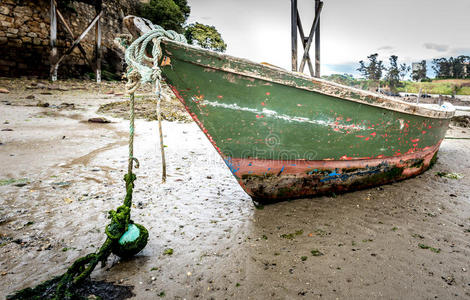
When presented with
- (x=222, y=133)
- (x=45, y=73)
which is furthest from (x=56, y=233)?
(x=45, y=73)

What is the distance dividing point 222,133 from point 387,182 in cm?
261

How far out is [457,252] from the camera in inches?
83.7

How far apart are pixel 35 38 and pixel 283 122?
11.0 meters

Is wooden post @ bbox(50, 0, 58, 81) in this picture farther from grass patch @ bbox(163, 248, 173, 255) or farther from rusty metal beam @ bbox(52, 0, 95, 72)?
grass patch @ bbox(163, 248, 173, 255)

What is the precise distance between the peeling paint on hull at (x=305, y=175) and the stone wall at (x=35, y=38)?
10.3m

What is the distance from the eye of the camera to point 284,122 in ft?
8.25

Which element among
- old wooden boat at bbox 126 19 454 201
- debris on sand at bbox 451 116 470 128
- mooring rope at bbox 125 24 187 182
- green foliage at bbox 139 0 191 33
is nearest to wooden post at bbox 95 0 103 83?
green foliage at bbox 139 0 191 33

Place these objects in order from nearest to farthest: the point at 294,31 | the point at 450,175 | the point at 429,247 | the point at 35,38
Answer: the point at 429,247
the point at 450,175
the point at 294,31
the point at 35,38

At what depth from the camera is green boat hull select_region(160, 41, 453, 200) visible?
226cm

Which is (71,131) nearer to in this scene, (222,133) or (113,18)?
(222,133)

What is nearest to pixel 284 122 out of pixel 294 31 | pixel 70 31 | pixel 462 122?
pixel 294 31

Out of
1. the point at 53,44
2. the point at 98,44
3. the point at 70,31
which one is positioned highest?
the point at 70,31

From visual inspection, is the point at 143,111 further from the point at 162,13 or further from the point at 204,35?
the point at 204,35

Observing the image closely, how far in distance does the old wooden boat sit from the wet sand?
1.24 ft
